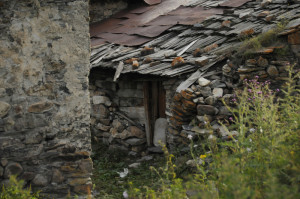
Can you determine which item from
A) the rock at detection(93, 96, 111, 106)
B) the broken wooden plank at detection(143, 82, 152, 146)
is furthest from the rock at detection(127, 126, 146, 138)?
the rock at detection(93, 96, 111, 106)

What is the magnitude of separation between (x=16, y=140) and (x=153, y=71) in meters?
3.53

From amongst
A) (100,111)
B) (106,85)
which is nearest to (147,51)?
(106,85)

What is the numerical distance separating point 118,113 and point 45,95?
4511mm

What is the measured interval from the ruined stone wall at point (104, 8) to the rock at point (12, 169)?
7197mm

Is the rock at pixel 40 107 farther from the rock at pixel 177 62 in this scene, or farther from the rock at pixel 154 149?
the rock at pixel 154 149

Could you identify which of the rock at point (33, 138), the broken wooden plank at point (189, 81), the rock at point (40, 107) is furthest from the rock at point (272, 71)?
the rock at point (33, 138)

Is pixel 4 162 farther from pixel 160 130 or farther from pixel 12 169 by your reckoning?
pixel 160 130

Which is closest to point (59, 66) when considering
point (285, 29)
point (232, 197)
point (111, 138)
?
point (232, 197)

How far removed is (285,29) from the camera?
5770 millimetres

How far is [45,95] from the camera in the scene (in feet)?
12.1

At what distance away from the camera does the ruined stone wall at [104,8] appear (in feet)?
33.5

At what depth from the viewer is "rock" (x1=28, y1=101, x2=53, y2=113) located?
3.66 metres

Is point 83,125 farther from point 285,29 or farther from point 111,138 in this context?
point 111,138

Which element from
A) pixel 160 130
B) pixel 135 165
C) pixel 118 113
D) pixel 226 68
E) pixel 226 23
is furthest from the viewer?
pixel 118 113
